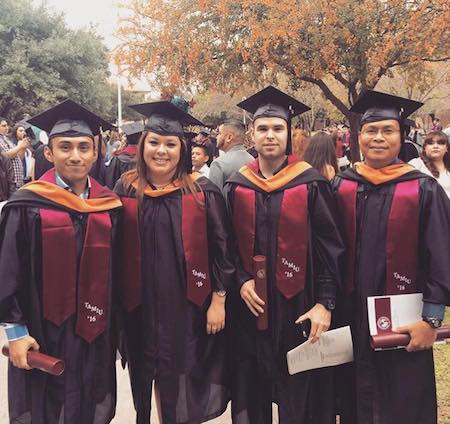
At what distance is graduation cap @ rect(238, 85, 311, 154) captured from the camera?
292 centimetres

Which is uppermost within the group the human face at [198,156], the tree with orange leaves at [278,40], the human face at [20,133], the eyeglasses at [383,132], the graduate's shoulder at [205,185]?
the tree with orange leaves at [278,40]

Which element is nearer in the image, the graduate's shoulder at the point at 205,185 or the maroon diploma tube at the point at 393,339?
the maroon diploma tube at the point at 393,339

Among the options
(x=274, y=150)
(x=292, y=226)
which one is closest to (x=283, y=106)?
(x=274, y=150)

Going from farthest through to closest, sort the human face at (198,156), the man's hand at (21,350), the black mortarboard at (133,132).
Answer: the human face at (198,156)
the black mortarboard at (133,132)
the man's hand at (21,350)

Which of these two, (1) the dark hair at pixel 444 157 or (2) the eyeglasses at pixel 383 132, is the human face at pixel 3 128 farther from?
(2) the eyeglasses at pixel 383 132

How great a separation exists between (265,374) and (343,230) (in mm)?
888

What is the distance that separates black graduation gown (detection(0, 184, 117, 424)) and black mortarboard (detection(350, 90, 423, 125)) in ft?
4.74

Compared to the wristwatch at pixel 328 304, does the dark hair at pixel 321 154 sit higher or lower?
higher

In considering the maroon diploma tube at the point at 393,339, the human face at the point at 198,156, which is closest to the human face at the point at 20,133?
the human face at the point at 198,156

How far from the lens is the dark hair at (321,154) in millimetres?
4770

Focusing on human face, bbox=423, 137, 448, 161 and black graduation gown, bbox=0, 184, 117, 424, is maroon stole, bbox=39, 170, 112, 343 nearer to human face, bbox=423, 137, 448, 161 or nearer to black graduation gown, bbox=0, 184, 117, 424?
black graduation gown, bbox=0, 184, 117, 424

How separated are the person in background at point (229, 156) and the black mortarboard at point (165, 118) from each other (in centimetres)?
189

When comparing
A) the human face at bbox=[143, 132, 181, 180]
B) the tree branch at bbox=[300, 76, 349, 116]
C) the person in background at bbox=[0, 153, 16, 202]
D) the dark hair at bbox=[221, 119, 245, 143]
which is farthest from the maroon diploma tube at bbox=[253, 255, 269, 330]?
the tree branch at bbox=[300, 76, 349, 116]

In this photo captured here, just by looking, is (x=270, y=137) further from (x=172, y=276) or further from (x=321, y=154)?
(x=321, y=154)
